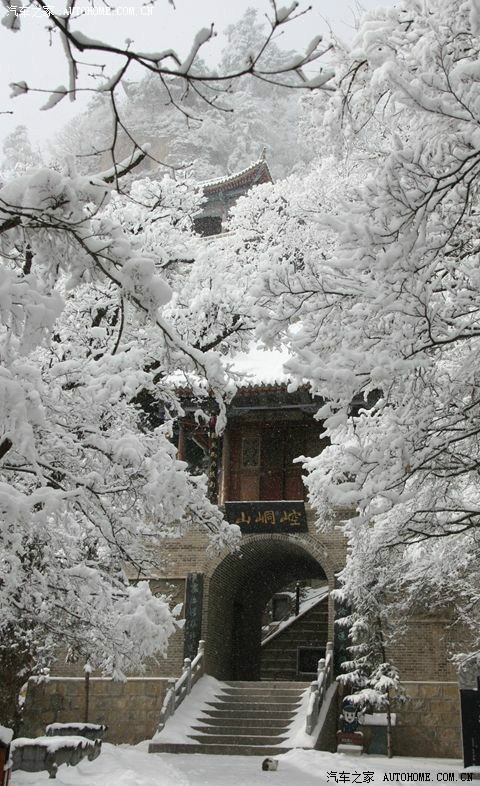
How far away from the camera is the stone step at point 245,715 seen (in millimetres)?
15719

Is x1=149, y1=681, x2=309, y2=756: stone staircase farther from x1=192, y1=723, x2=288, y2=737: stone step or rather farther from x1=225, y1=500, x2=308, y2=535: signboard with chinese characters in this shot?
x1=225, y1=500, x2=308, y2=535: signboard with chinese characters

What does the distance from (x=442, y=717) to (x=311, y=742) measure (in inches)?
125

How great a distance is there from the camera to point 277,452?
20547 millimetres

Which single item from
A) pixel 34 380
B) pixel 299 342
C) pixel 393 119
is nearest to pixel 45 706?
pixel 34 380

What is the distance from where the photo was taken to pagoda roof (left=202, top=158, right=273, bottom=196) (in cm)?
3688

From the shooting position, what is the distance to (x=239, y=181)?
37.3 meters

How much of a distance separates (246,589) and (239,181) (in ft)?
69.0

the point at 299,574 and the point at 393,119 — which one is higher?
the point at 393,119

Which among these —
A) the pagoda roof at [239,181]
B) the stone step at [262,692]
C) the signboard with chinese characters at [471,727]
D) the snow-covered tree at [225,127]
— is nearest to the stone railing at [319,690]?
the stone step at [262,692]

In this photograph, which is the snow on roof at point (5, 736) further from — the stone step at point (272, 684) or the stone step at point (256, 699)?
the stone step at point (272, 684)

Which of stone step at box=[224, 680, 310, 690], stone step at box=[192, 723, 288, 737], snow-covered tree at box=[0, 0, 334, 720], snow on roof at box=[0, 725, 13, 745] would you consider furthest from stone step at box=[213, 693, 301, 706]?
snow on roof at box=[0, 725, 13, 745]

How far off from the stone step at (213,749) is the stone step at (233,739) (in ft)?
0.99

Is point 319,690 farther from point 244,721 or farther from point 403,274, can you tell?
point 403,274

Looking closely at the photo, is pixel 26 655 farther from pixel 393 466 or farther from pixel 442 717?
pixel 442 717
